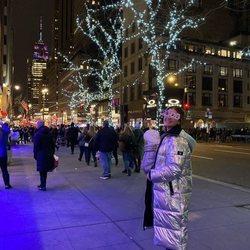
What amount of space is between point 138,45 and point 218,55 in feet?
42.3

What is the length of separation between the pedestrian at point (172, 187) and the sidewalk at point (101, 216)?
165 cm

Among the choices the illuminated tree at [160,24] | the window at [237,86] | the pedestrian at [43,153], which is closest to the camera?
the pedestrian at [43,153]

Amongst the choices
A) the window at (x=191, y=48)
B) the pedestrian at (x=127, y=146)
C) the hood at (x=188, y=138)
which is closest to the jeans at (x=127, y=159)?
the pedestrian at (x=127, y=146)

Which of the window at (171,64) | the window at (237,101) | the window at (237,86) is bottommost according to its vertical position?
the window at (237,101)

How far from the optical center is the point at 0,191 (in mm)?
9773

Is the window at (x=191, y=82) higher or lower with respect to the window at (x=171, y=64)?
lower

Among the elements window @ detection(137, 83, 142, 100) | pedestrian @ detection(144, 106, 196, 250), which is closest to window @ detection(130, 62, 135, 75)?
window @ detection(137, 83, 142, 100)

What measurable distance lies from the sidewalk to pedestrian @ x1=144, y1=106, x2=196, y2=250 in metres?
1.65

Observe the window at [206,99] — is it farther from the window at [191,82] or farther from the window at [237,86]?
the window at [237,86]

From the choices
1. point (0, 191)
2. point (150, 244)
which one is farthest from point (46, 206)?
point (150, 244)

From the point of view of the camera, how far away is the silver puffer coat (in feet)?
12.2

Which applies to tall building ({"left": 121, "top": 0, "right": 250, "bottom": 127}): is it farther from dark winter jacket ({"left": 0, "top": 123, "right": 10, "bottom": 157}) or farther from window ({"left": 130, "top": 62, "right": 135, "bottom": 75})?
dark winter jacket ({"left": 0, "top": 123, "right": 10, "bottom": 157})

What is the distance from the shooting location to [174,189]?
3.82 metres

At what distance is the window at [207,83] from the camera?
61.9m
